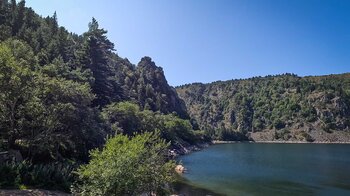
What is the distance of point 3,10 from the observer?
315 ft

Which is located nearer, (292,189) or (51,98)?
(51,98)

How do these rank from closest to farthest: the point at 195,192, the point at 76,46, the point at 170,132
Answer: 1. the point at 195,192
2. the point at 76,46
3. the point at 170,132

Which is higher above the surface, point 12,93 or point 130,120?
point 12,93

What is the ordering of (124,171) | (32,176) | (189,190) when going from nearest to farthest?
(124,171)
(32,176)
(189,190)

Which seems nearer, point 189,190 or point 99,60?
point 189,190

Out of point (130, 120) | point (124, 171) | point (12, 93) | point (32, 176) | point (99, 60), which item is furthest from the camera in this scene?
point (99, 60)

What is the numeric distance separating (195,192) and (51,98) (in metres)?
25.5

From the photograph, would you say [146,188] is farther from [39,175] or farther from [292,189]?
[292,189]

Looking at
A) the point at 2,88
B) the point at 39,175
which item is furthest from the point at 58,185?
the point at 2,88

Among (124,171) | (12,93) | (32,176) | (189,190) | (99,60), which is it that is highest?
(99,60)

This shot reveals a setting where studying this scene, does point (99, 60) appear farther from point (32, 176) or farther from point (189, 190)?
point (32, 176)

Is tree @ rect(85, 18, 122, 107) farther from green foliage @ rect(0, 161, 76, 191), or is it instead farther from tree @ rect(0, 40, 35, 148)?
green foliage @ rect(0, 161, 76, 191)

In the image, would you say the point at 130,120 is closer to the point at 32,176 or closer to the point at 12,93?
the point at 12,93

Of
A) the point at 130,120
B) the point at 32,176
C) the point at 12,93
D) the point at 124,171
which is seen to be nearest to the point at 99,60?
the point at 130,120
